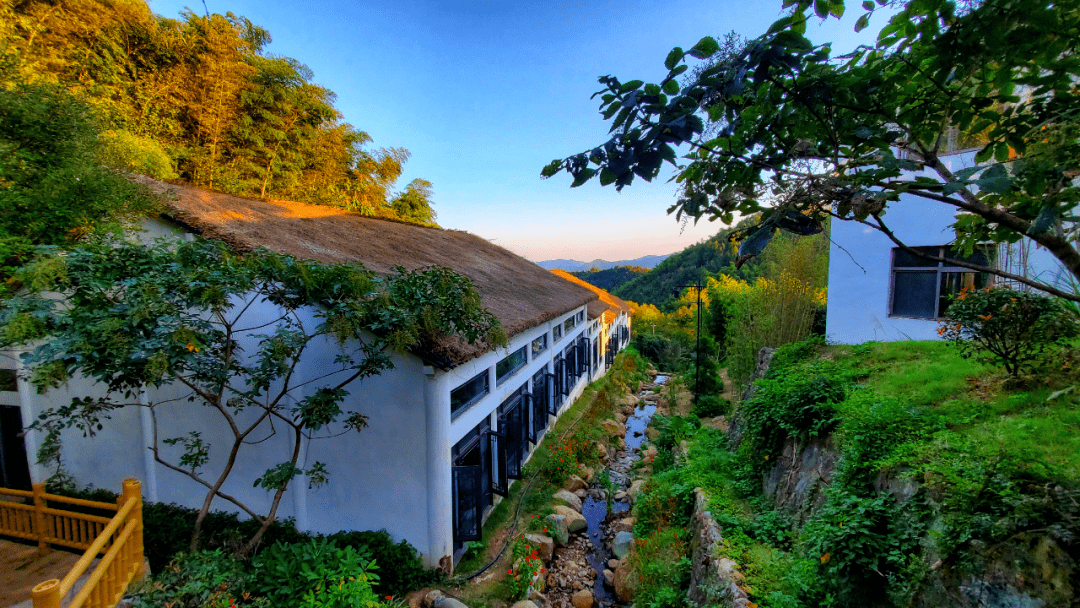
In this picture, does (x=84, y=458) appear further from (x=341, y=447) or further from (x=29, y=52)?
(x=29, y=52)

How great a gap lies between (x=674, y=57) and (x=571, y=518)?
7.07m

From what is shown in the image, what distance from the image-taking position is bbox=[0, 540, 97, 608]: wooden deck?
428cm

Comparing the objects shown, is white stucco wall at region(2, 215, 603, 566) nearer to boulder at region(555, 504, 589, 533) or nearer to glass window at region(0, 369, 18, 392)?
glass window at region(0, 369, 18, 392)

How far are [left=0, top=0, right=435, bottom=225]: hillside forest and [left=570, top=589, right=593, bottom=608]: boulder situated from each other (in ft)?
27.9

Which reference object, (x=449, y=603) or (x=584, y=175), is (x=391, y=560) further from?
(x=584, y=175)

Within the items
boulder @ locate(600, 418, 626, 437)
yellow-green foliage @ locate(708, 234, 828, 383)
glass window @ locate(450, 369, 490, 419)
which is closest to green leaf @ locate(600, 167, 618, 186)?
glass window @ locate(450, 369, 490, 419)

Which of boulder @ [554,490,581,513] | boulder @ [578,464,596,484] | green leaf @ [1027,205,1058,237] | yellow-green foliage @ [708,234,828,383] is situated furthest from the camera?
yellow-green foliage @ [708,234,828,383]

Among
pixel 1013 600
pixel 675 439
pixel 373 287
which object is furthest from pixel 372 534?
pixel 675 439

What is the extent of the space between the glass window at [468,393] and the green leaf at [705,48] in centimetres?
473

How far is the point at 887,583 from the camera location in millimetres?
3193

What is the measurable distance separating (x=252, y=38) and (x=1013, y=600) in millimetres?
15392

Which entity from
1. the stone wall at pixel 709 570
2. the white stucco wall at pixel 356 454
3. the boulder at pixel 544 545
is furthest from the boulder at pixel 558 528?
the stone wall at pixel 709 570

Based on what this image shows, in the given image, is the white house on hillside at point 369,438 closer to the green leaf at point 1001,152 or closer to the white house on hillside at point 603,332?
the green leaf at point 1001,152

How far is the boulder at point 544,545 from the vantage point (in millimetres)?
6070
